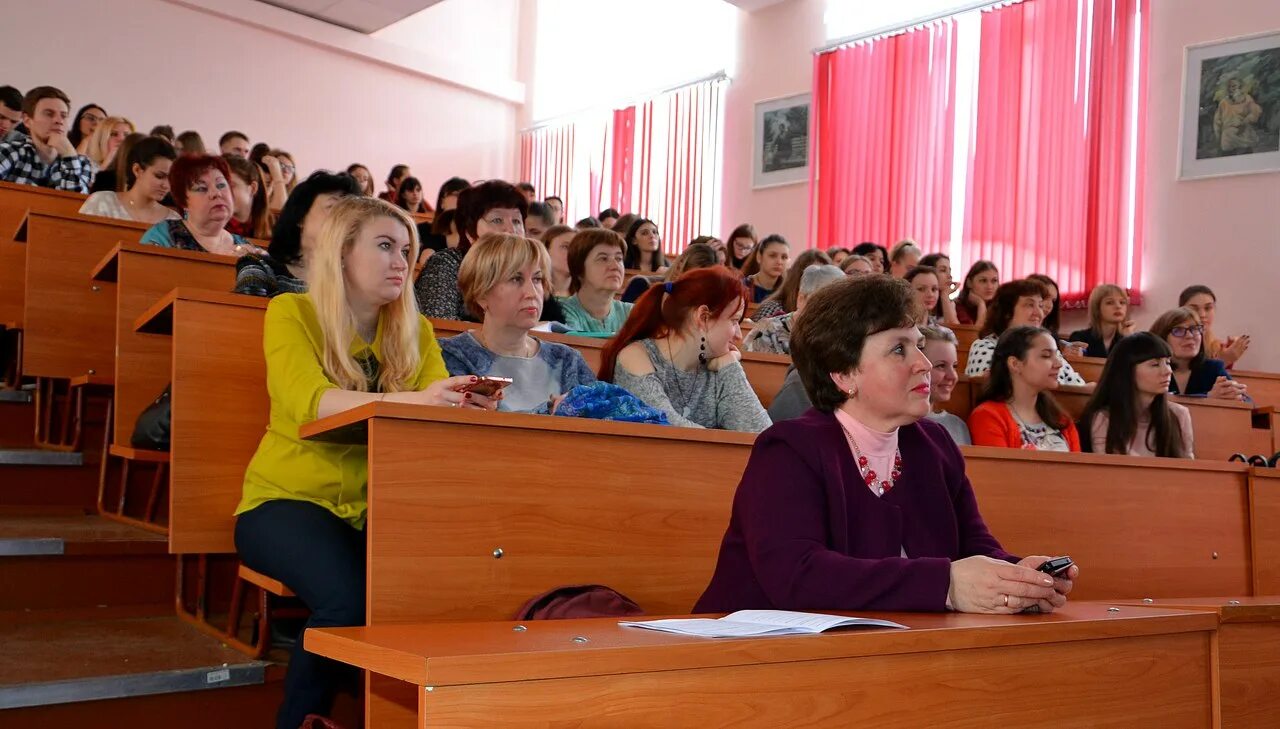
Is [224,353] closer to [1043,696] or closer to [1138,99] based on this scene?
[1043,696]

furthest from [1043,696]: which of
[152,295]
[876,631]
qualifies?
[152,295]

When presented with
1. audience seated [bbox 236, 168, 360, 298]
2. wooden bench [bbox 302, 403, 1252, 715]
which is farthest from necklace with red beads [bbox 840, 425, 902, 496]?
audience seated [bbox 236, 168, 360, 298]

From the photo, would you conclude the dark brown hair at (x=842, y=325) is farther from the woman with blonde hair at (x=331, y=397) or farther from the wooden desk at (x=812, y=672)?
the woman with blonde hair at (x=331, y=397)

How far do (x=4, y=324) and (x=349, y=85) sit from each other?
697cm

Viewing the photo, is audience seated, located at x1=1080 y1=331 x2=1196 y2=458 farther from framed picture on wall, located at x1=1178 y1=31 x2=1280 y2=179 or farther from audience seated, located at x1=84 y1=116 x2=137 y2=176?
audience seated, located at x1=84 y1=116 x2=137 y2=176

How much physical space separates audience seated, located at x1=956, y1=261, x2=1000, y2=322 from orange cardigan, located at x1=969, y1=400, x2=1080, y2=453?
3268mm

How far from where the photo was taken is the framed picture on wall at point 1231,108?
6.79 meters

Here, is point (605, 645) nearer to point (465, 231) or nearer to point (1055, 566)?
point (1055, 566)

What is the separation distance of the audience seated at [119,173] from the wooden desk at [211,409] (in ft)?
7.57

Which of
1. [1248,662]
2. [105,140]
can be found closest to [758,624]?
[1248,662]

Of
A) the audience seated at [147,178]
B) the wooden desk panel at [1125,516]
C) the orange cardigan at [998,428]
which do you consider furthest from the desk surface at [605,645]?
the audience seated at [147,178]

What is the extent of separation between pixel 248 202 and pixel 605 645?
14.5 feet

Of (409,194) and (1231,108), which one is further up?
(1231,108)

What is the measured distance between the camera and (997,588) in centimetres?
159
